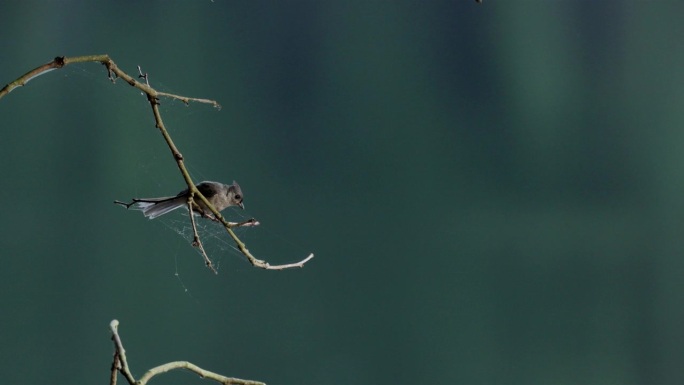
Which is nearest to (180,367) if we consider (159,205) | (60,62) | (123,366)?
(123,366)

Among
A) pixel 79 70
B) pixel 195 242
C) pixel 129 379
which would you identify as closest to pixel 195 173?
pixel 79 70

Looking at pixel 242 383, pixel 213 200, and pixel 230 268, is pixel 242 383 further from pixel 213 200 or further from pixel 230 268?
pixel 230 268

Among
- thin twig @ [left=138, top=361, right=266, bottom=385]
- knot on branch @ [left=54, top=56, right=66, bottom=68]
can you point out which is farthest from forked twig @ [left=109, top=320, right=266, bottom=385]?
knot on branch @ [left=54, top=56, right=66, bottom=68]

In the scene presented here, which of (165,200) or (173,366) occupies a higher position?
(165,200)

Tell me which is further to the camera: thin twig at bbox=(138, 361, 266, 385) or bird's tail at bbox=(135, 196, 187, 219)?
bird's tail at bbox=(135, 196, 187, 219)

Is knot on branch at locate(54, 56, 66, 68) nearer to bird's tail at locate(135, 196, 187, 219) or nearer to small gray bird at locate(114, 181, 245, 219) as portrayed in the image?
small gray bird at locate(114, 181, 245, 219)

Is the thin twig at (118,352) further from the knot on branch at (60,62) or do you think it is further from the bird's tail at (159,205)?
the bird's tail at (159,205)

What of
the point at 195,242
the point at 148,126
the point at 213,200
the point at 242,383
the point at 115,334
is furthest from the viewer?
the point at 148,126

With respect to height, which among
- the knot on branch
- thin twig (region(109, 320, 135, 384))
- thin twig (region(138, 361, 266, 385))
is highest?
the knot on branch
